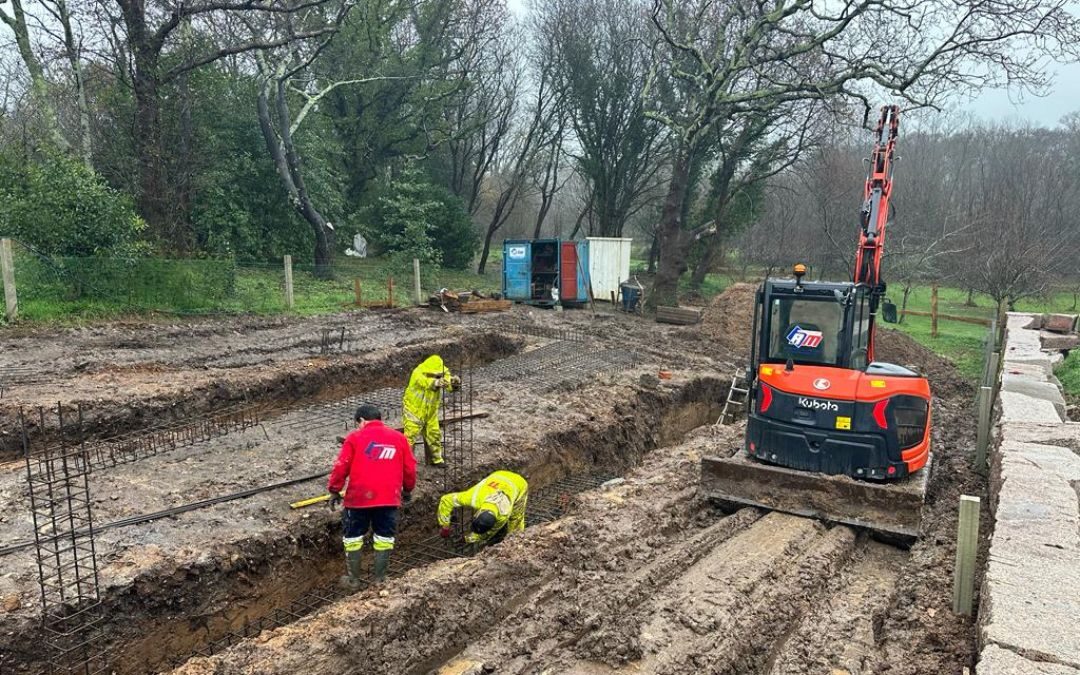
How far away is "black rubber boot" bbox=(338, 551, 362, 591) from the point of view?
6250 millimetres

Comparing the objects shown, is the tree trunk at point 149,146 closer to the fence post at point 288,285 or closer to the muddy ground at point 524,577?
the fence post at point 288,285

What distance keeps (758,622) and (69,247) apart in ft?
49.6

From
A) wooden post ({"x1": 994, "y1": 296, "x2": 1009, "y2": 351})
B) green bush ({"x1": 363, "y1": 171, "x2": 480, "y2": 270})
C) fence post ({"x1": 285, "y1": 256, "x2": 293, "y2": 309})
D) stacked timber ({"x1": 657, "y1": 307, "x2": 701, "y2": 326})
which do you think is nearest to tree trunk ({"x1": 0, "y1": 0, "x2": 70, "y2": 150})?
fence post ({"x1": 285, "y1": 256, "x2": 293, "y2": 309})

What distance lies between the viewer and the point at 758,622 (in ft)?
16.6

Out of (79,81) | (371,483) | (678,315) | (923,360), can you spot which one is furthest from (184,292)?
(923,360)

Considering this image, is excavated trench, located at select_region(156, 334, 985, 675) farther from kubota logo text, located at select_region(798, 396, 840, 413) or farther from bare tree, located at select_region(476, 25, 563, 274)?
bare tree, located at select_region(476, 25, 563, 274)

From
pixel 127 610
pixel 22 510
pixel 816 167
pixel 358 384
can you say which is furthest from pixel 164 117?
pixel 816 167

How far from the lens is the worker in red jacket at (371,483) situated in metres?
6.03

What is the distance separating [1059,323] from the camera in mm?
18094

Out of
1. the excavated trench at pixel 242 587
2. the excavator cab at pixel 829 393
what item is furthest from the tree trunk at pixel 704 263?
the excavator cab at pixel 829 393

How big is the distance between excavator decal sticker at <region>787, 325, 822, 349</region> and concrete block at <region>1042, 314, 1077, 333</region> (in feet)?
49.4

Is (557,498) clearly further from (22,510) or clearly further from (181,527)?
(22,510)

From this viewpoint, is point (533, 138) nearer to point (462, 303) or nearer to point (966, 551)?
point (462, 303)

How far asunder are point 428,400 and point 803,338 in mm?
4108
